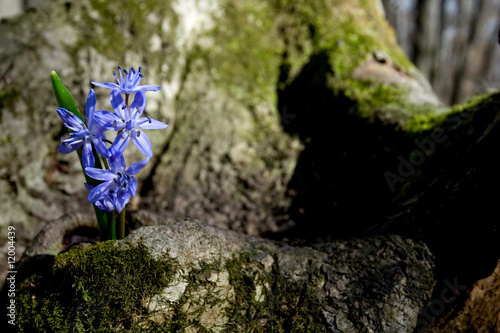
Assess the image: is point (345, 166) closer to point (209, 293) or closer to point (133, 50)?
point (209, 293)

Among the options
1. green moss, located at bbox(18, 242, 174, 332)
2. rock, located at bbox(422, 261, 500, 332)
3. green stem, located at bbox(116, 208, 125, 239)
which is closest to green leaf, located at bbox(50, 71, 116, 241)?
green stem, located at bbox(116, 208, 125, 239)

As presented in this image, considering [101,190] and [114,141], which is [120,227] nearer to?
[101,190]

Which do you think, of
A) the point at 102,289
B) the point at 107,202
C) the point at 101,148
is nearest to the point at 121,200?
the point at 107,202

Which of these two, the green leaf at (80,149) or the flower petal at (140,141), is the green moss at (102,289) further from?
the flower petal at (140,141)

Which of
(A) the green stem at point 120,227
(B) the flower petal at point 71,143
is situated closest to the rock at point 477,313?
(A) the green stem at point 120,227

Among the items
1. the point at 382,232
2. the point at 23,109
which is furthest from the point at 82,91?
the point at 382,232

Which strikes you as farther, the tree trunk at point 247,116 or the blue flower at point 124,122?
the tree trunk at point 247,116

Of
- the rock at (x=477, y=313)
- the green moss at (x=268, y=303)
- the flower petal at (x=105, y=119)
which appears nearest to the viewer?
the flower petal at (x=105, y=119)
